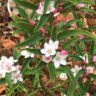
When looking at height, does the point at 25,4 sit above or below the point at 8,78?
above

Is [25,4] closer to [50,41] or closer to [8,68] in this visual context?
[50,41]

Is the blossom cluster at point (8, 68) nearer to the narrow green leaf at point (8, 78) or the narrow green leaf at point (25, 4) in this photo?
the narrow green leaf at point (8, 78)

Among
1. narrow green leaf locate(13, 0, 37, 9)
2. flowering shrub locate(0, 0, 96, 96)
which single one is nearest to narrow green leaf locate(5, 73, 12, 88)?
flowering shrub locate(0, 0, 96, 96)

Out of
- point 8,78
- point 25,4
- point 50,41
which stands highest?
point 25,4

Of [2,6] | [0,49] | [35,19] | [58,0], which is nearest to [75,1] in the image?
[58,0]

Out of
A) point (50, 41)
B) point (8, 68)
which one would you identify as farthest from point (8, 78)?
point (50, 41)

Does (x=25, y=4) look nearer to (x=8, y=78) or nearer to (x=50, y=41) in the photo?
(x=50, y=41)

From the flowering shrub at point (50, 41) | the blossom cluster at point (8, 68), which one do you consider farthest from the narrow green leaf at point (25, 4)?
the blossom cluster at point (8, 68)

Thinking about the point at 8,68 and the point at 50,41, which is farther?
the point at 8,68

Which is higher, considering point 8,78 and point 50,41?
point 50,41

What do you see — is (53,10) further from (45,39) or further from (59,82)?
(59,82)

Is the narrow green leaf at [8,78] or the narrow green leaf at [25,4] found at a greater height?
the narrow green leaf at [25,4]
